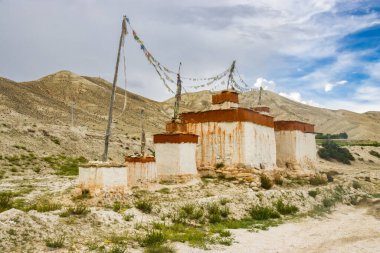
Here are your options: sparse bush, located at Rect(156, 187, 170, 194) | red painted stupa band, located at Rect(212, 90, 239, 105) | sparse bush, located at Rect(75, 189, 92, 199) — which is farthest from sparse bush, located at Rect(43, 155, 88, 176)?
sparse bush, located at Rect(75, 189, 92, 199)

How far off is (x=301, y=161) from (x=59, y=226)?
71.0 feet

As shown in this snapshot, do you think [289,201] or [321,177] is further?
[321,177]

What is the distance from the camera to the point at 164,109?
108 metres

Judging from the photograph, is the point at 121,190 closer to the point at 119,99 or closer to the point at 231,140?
the point at 231,140

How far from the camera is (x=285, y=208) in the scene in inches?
704

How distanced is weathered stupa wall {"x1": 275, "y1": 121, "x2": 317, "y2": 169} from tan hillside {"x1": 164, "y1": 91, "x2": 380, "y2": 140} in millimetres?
80547

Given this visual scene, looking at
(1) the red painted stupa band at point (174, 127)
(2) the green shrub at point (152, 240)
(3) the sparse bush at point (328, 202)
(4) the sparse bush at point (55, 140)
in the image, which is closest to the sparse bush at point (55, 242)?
(2) the green shrub at point (152, 240)

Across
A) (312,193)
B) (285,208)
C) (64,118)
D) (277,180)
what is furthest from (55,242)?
(64,118)

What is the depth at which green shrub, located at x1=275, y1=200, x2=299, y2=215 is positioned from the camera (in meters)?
17.7

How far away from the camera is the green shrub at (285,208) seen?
17688 mm

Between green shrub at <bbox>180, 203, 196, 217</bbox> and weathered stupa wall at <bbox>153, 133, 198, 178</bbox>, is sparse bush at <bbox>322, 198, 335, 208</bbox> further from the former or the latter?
green shrub at <bbox>180, 203, 196, 217</bbox>

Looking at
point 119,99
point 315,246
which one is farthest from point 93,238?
point 119,99

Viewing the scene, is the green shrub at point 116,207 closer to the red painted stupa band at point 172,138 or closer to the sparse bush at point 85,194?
the sparse bush at point 85,194

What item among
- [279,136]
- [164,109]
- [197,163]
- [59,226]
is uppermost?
[164,109]
